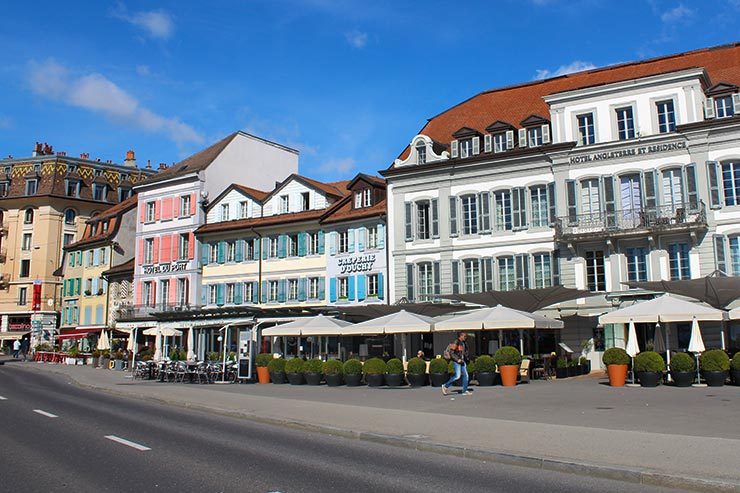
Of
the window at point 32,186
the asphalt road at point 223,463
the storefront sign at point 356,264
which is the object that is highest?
the window at point 32,186

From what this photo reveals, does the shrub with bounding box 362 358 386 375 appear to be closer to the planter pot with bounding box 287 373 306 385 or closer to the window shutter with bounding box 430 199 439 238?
the planter pot with bounding box 287 373 306 385

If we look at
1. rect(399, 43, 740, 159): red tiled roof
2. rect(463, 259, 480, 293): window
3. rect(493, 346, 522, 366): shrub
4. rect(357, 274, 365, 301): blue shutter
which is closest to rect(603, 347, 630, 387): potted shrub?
rect(493, 346, 522, 366): shrub

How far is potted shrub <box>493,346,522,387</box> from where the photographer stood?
24141mm

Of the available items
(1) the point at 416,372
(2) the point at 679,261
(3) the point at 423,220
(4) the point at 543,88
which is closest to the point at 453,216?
(3) the point at 423,220

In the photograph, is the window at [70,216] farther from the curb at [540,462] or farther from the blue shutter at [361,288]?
the curb at [540,462]

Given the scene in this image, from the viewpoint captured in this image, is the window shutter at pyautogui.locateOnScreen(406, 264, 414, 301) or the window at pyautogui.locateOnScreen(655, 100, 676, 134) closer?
the window at pyautogui.locateOnScreen(655, 100, 676, 134)

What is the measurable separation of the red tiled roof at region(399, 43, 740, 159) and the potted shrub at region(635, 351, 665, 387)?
15.2 m

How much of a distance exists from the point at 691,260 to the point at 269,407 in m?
20.0

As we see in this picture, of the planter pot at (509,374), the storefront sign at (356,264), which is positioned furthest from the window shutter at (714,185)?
the storefront sign at (356,264)

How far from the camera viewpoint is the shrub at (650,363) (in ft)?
72.5

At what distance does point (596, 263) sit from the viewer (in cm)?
3222

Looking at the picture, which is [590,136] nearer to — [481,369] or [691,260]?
[691,260]

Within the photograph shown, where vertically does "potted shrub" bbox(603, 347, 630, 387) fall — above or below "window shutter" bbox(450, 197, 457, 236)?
below

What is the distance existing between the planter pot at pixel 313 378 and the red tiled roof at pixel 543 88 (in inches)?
637
